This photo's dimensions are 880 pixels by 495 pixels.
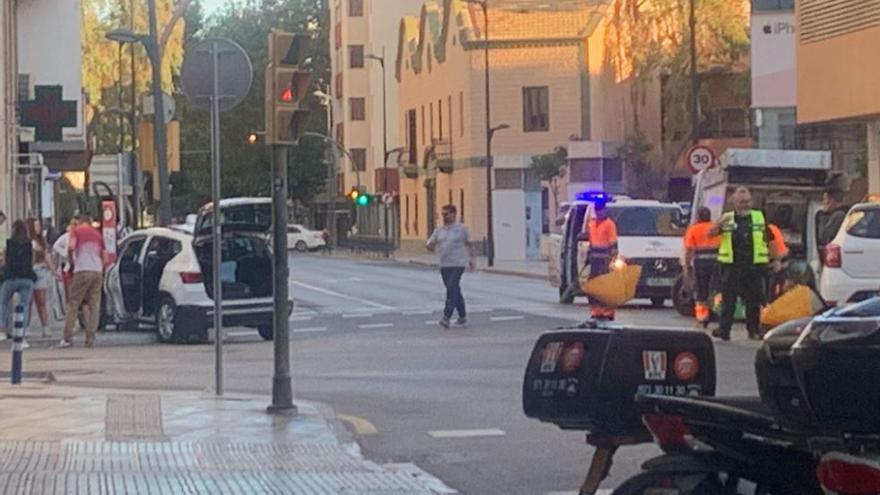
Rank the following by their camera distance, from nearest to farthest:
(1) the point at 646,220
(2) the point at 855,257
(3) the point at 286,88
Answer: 1. (3) the point at 286,88
2. (2) the point at 855,257
3. (1) the point at 646,220

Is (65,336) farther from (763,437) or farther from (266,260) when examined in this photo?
(763,437)

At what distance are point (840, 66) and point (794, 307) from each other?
2567cm

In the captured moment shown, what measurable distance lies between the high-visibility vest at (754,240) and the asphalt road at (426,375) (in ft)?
3.26

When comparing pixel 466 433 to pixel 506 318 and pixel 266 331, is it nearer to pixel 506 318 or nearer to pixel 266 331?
pixel 266 331

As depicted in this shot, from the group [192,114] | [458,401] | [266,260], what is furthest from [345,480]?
[192,114]

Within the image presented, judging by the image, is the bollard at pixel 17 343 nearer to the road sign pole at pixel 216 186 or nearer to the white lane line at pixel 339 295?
the road sign pole at pixel 216 186

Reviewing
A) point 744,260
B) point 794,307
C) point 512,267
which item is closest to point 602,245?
point 744,260

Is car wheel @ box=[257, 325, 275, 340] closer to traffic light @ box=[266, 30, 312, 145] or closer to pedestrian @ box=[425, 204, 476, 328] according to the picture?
pedestrian @ box=[425, 204, 476, 328]

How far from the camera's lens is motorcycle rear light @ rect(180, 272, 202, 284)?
2498cm

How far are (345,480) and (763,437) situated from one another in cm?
527

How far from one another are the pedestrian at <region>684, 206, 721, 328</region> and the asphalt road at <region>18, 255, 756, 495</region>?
0.94m

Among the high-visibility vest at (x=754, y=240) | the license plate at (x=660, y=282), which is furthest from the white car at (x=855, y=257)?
the license plate at (x=660, y=282)

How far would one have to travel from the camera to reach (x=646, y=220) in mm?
31828

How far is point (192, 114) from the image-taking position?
310 ft
